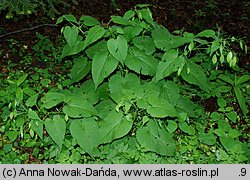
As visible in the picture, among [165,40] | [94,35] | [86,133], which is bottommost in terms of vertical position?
[86,133]

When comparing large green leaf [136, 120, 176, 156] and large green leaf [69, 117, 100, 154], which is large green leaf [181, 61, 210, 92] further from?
large green leaf [69, 117, 100, 154]

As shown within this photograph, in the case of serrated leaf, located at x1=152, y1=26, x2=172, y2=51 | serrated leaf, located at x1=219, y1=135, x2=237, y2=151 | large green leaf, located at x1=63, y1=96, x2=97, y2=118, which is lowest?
serrated leaf, located at x1=219, y1=135, x2=237, y2=151

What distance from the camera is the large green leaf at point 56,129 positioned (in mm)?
3195

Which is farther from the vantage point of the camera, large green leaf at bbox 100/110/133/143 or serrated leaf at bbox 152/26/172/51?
serrated leaf at bbox 152/26/172/51

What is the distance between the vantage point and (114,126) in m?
3.27

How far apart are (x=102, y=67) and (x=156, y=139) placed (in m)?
0.77

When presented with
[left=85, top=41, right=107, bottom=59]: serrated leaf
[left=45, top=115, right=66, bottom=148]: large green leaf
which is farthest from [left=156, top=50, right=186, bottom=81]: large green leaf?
[left=45, top=115, right=66, bottom=148]: large green leaf

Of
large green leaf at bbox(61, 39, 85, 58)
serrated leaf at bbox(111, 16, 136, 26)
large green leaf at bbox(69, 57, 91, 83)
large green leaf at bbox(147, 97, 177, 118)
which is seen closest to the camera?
large green leaf at bbox(147, 97, 177, 118)

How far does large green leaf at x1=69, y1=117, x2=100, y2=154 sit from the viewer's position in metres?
3.28

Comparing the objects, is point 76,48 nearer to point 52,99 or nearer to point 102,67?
point 102,67

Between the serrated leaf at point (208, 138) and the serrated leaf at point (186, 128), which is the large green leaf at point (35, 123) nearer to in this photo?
the serrated leaf at point (186, 128)

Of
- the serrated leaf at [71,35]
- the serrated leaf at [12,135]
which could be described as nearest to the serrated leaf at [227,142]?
the serrated leaf at [71,35]

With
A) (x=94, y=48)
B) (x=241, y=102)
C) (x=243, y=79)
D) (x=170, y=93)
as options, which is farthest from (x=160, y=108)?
(x=243, y=79)

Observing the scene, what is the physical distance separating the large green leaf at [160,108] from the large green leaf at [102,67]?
1.37 feet
